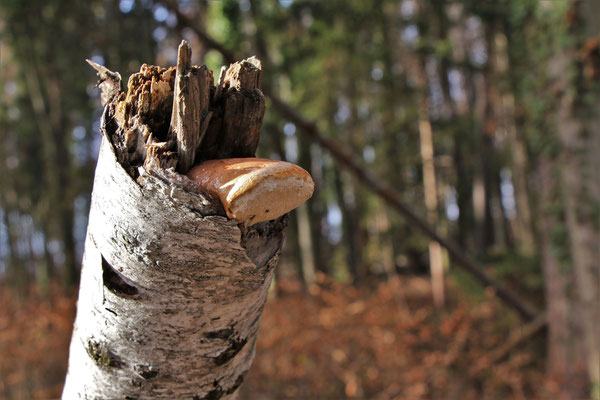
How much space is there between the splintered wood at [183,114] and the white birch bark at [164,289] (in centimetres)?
4

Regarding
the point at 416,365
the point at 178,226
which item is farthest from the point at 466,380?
the point at 178,226

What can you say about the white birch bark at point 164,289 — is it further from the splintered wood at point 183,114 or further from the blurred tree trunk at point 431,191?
the blurred tree trunk at point 431,191

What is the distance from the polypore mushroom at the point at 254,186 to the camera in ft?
1.91

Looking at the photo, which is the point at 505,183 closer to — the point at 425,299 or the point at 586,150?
the point at 425,299

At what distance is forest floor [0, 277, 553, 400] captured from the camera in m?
4.96

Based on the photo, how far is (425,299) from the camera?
392 inches

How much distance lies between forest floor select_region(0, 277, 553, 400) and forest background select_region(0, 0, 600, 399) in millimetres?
27

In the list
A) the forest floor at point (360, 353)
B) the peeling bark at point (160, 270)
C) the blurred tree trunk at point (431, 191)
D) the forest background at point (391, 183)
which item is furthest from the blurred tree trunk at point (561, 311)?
the peeling bark at point (160, 270)

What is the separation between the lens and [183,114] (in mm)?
→ 667

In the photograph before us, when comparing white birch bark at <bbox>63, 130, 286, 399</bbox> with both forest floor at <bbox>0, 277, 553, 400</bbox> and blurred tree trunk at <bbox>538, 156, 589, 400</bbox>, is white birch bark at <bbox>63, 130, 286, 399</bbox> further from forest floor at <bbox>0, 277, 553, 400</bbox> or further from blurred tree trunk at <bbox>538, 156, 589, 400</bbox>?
forest floor at <bbox>0, 277, 553, 400</bbox>

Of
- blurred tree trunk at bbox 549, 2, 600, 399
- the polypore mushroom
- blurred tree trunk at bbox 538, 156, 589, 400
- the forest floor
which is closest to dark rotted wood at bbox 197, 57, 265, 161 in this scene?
the polypore mushroom

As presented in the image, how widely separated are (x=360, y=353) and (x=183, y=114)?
5.44 metres

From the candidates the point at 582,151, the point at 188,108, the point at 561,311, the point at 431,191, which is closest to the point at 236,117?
the point at 188,108

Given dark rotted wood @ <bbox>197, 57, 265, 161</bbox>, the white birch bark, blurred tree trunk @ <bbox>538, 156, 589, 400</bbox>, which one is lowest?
blurred tree trunk @ <bbox>538, 156, 589, 400</bbox>
